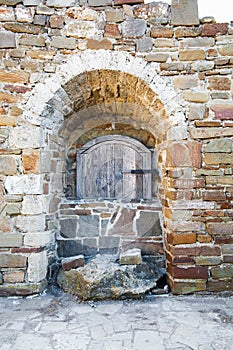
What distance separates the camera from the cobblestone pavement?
7.06 feet

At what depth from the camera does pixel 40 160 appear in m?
3.06

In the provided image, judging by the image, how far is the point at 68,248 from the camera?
3.56 metres

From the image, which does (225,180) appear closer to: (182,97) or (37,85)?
(182,97)

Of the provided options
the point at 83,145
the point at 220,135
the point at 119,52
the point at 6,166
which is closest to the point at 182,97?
the point at 220,135

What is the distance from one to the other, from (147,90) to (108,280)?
1.99 meters

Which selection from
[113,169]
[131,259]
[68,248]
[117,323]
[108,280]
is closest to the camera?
[117,323]

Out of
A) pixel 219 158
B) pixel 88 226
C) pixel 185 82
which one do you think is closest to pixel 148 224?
pixel 88 226

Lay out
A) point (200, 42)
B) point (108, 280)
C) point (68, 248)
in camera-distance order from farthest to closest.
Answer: point (68, 248) → point (200, 42) → point (108, 280)

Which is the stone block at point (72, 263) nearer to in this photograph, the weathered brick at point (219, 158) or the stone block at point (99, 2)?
the weathered brick at point (219, 158)

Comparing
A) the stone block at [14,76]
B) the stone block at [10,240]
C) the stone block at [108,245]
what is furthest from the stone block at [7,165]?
the stone block at [108,245]

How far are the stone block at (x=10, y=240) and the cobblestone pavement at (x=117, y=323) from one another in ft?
1.70

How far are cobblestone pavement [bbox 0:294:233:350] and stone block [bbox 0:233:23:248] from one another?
1.70 feet

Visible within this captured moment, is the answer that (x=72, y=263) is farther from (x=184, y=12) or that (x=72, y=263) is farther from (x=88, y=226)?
(x=184, y=12)

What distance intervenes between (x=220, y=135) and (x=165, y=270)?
160 cm
